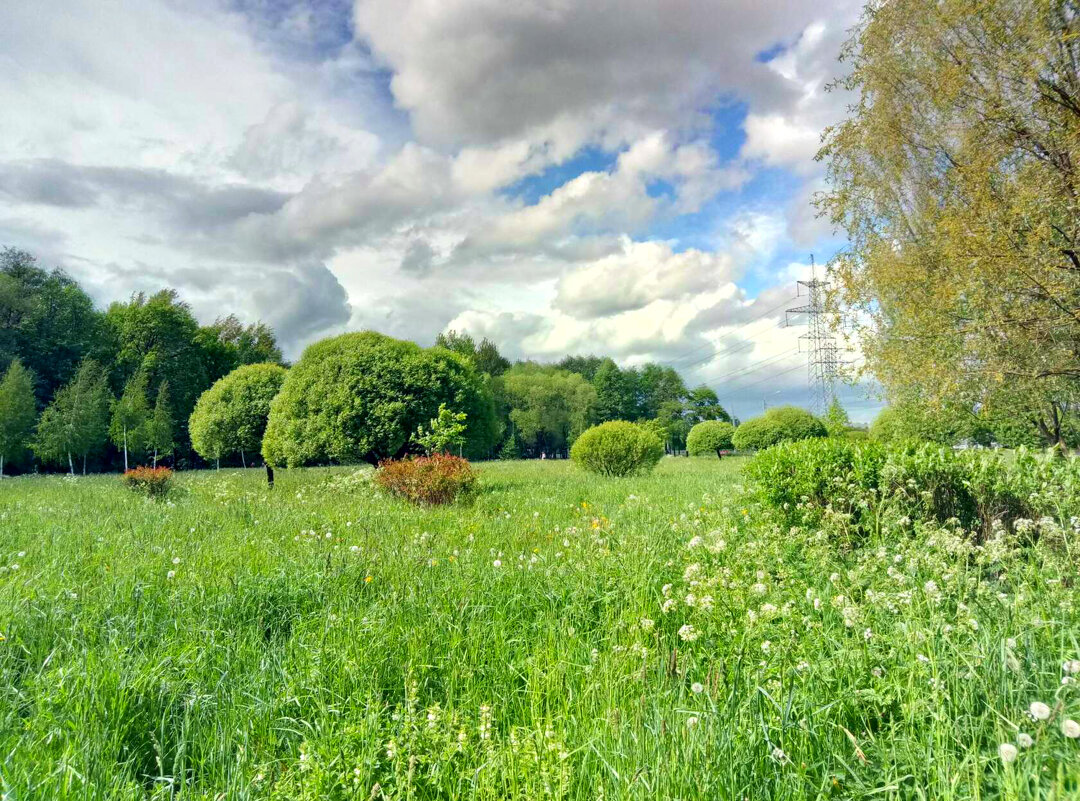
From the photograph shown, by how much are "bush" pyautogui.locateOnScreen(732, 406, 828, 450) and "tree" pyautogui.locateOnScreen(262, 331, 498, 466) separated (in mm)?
22531

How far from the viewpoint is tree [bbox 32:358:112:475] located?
2570cm

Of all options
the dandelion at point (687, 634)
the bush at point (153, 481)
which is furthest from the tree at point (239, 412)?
the dandelion at point (687, 634)

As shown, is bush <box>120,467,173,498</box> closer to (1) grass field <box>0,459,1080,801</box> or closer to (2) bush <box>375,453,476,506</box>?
(2) bush <box>375,453,476,506</box>

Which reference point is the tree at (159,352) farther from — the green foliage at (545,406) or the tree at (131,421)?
the green foliage at (545,406)

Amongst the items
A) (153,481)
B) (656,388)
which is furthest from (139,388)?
(656,388)

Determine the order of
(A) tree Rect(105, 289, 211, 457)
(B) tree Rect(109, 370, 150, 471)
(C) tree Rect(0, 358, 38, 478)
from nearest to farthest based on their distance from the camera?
(C) tree Rect(0, 358, 38, 478) < (B) tree Rect(109, 370, 150, 471) < (A) tree Rect(105, 289, 211, 457)

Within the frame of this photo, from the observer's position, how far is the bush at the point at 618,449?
16484mm

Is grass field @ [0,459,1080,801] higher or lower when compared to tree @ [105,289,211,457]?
lower

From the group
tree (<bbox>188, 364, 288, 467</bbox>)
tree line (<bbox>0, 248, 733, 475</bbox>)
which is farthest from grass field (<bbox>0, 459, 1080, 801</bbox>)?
tree (<bbox>188, 364, 288, 467</bbox>)

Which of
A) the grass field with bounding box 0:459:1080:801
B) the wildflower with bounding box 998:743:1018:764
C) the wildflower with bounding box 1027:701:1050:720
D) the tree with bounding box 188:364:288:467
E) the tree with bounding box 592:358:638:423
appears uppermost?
the tree with bounding box 592:358:638:423

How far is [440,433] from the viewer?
464 inches

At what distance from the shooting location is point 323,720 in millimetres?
2311

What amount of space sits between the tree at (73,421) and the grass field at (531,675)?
26.8m

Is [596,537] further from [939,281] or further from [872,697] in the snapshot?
Result: [939,281]
